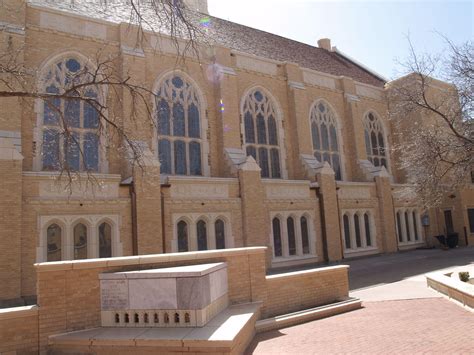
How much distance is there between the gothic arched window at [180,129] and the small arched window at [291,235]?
4.87 m

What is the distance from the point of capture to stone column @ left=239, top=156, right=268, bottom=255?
51.4 feet

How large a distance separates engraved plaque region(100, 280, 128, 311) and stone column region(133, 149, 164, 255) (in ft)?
22.6

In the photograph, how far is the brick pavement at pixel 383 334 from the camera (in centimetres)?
566

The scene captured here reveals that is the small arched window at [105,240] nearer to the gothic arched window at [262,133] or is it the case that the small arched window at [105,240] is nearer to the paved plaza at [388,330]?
the paved plaza at [388,330]

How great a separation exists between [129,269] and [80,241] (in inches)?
284

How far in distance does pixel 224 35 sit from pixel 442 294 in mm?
17667

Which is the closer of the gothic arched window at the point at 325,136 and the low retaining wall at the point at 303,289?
the low retaining wall at the point at 303,289

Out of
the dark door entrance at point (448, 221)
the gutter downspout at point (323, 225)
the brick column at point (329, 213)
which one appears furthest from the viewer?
the dark door entrance at point (448, 221)

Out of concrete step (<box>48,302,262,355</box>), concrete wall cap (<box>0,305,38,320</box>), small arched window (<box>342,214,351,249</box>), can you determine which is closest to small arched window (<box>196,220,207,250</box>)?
small arched window (<box>342,214,351,249</box>)

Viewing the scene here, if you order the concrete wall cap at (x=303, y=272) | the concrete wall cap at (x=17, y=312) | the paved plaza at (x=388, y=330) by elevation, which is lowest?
the paved plaza at (x=388, y=330)

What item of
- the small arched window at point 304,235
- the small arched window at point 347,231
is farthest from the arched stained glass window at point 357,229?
the small arched window at point 304,235

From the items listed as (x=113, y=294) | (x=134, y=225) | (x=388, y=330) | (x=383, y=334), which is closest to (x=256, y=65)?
(x=134, y=225)

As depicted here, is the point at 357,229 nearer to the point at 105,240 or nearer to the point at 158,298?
the point at 105,240

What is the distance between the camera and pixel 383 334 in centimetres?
643
